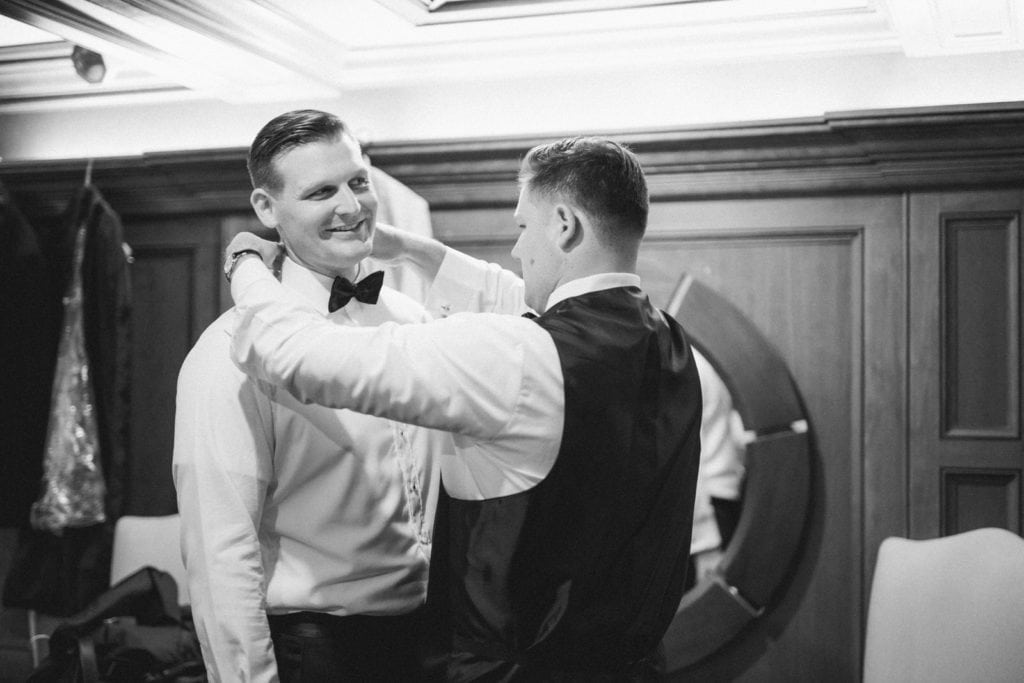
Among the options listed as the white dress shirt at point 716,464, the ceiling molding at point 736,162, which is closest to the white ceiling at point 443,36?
the ceiling molding at point 736,162

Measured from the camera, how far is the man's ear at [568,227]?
1702 millimetres

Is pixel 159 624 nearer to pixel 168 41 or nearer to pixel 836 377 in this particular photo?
pixel 168 41

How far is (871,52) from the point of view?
316 centimetres

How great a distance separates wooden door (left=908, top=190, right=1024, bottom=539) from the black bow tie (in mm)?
1781

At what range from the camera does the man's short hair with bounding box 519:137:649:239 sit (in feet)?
5.56

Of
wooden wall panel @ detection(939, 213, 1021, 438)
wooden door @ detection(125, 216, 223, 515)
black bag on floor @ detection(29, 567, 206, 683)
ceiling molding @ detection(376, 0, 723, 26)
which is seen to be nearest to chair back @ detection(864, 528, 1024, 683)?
wooden wall panel @ detection(939, 213, 1021, 438)

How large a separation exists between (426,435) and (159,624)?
161 centimetres

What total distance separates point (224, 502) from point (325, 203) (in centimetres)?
53

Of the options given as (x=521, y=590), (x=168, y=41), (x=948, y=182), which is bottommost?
(x=521, y=590)

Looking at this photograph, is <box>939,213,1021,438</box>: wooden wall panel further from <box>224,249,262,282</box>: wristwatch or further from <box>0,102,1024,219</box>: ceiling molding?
<box>224,249,262,282</box>: wristwatch

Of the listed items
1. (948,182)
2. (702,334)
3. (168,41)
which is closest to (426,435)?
(702,334)

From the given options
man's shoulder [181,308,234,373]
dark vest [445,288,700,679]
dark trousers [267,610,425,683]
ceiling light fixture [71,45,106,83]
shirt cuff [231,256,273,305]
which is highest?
ceiling light fixture [71,45,106,83]

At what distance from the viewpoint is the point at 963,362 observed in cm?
304

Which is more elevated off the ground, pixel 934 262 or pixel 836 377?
pixel 934 262
